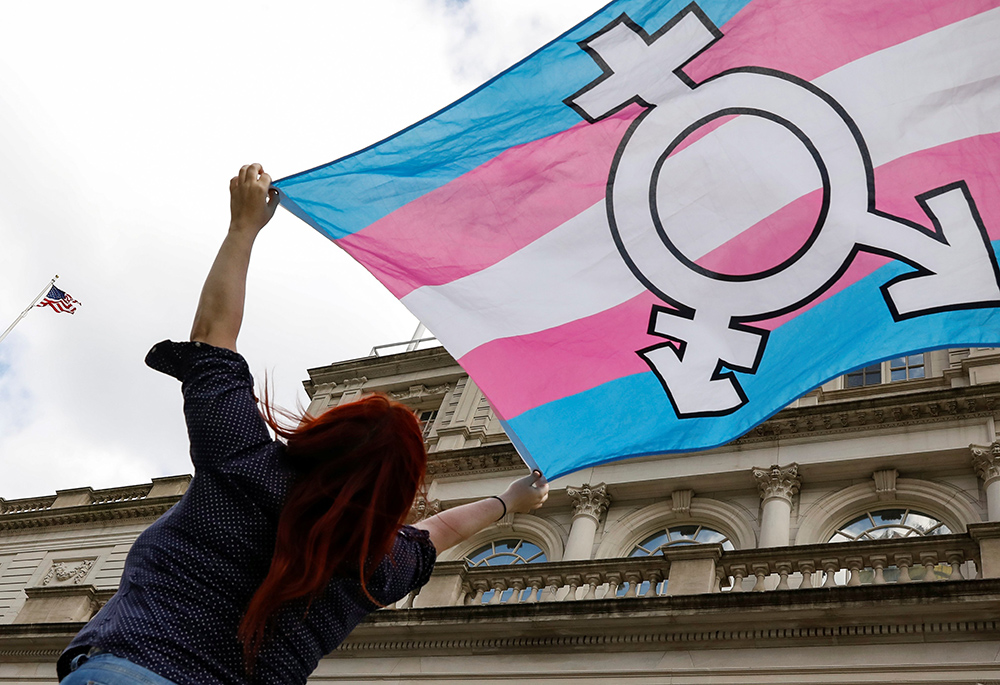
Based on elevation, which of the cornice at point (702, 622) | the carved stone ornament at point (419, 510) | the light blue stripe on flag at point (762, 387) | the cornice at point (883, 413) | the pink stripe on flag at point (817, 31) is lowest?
the carved stone ornament at point (419, 510)

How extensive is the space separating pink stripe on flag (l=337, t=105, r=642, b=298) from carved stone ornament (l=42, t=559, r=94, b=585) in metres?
21.8

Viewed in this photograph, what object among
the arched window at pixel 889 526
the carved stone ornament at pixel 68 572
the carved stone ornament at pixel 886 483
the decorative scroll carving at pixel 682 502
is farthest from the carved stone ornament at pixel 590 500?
the carved stone ornament at pixel 68 572

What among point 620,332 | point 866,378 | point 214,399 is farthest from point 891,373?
point 214,399

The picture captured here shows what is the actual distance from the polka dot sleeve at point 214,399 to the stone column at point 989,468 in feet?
48.0

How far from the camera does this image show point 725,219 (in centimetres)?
574

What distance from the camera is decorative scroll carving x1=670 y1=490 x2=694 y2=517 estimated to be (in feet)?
57.5

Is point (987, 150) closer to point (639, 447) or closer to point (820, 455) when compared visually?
point (639, 447)

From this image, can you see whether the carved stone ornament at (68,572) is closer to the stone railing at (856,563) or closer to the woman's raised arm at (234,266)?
the stone railing at (856,563)

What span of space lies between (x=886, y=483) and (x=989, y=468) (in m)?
1.59

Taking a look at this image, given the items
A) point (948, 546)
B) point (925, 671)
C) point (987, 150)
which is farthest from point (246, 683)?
point (948, 546)

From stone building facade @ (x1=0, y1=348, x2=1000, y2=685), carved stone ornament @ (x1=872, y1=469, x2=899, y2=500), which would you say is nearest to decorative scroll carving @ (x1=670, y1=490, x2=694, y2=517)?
stone building facade @ (x1=0, y1=348, x2=1000, y2=685)

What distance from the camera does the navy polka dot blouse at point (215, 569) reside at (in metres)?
2.28

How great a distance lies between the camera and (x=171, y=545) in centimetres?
241

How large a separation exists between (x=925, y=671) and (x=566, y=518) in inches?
325
